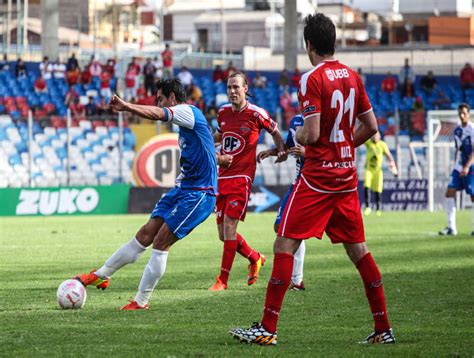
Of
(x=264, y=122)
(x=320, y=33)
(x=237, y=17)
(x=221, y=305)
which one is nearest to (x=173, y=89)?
(x=221, y=305)

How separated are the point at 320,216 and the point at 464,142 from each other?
13.9 meters

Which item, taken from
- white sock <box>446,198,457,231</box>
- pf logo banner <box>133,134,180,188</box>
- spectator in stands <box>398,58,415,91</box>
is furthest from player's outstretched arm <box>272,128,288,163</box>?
spectator in stands <box>398,58,415,91</box>

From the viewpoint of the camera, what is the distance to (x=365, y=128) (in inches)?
341

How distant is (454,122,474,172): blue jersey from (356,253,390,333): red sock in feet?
44.4

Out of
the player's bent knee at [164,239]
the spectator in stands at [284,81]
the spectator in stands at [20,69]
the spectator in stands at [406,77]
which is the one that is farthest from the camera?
the spectator in stands at [406,77]

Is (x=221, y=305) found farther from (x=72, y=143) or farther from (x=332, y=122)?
(x=72, y=143)

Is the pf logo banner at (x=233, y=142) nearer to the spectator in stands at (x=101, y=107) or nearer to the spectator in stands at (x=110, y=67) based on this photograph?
the spectator in stands at (x=101, y=107)

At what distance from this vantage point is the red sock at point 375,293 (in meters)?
8.51

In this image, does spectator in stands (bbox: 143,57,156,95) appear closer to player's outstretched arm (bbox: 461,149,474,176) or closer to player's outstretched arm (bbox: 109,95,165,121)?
player's outstretched arm (bbox: 461,149,474,176)

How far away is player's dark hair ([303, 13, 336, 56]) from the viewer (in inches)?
323

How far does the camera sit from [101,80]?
40.7 meters

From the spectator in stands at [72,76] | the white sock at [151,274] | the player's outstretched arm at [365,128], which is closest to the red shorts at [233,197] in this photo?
the white sock at [151,274]

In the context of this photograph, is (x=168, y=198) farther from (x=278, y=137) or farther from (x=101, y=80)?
(x=101, y=80)

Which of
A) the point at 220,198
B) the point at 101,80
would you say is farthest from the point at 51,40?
the point at 220,198
